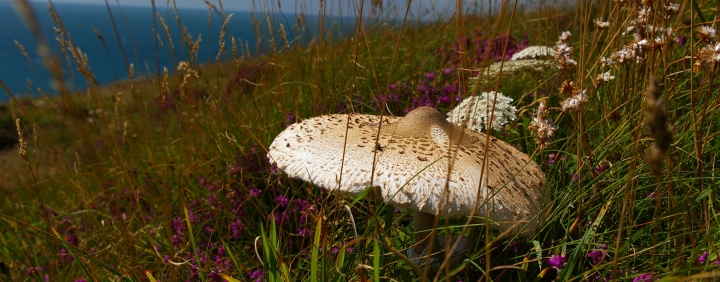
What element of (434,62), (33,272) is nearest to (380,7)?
(434,62)

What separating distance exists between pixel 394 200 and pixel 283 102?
5.58 feet

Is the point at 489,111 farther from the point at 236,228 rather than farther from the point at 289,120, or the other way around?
the point at 236,228

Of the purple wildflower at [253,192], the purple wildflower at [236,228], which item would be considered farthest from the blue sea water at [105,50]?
the purple wildflower at [236,228]

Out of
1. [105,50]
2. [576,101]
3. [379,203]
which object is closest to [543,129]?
[576,101]

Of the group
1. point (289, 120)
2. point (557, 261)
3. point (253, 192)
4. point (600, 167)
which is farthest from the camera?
point (289, 120)

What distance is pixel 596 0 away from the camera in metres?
5.74

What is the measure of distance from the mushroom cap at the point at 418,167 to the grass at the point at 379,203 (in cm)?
8

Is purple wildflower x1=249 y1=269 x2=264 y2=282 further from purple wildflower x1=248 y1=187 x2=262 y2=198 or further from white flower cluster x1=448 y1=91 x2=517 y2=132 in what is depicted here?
white flower cluster x1=448 y1=91 x2=517 y2=132

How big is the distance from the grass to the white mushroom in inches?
3.2

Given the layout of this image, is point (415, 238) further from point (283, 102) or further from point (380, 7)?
point (380, 7)

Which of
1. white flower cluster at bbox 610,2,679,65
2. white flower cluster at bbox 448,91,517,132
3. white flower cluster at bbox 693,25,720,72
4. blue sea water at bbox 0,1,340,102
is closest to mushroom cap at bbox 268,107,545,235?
white flower cluster at bbox 448,91,517,132

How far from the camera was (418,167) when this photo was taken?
56.0 inches

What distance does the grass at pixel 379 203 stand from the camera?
1485 mm

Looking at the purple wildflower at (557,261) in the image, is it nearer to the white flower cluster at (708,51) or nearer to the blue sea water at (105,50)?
the white flower cluster at (708,51)
